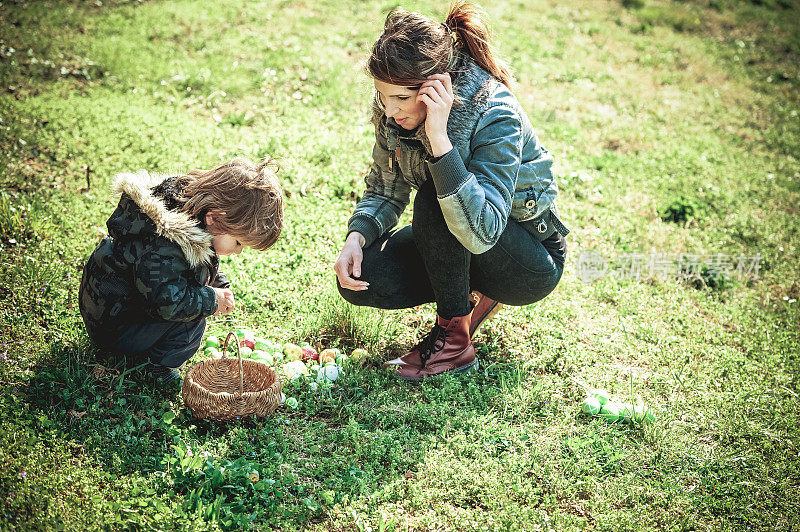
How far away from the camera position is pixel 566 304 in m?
4.09

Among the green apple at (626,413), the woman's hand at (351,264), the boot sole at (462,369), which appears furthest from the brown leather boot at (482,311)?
the green apple at (626,413)

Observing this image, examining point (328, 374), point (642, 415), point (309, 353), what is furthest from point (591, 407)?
point (309, 353)

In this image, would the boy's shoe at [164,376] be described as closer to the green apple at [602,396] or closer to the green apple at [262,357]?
the green apple at [262,357]

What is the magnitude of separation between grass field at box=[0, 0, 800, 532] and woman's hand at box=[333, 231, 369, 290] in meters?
0.42

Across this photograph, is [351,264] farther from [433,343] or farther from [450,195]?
[450,195]

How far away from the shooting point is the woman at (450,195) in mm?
2777

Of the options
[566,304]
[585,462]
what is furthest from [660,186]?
[585,462]

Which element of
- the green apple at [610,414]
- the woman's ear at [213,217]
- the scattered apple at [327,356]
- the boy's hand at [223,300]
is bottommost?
the scattered apple at [327,356]

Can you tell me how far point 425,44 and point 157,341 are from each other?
5.71 feet

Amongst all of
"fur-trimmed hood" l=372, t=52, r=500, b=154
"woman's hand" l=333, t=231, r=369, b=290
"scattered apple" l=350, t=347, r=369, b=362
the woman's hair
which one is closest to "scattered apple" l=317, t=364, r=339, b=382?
"scattered apple" l=350, t=347, r=369, b=362

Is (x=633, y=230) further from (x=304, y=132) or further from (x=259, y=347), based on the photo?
(x=259, y=347)

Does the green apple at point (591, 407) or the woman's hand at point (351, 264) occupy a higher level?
the woman's hand at point (351, 264)

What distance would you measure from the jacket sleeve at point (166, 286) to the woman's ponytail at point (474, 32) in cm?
155

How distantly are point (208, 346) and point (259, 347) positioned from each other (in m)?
0.26
